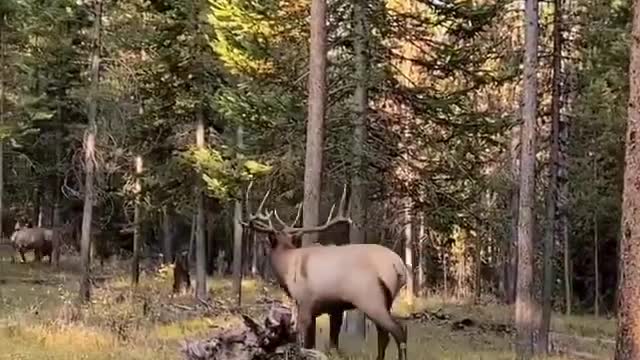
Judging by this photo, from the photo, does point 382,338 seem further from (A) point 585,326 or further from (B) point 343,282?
(A) point 585,326

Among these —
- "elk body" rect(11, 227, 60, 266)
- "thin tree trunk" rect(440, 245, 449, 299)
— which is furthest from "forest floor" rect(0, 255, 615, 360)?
"thin tree trunk" rect(440, 245, 449, 299)

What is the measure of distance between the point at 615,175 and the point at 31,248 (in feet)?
77.0

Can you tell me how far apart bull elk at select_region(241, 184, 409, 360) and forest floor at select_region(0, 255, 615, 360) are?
953 mm

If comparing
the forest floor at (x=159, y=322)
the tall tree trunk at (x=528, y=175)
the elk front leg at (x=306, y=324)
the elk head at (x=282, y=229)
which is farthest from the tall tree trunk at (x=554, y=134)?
the elk front leg at (x=306, y=324)

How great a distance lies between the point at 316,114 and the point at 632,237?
5.52 m

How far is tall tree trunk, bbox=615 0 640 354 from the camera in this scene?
31.6ft

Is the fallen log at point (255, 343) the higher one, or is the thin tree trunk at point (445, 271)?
the fallen log at point (255, 343)

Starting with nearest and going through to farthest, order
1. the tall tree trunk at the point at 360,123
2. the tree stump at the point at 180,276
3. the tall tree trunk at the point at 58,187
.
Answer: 1. the tall tree trunk at the point at 360,123
2. the tree stump at the point at 180,276
3. the tall tree trunk at the point at 58,187

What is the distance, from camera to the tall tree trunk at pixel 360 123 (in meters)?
16.9

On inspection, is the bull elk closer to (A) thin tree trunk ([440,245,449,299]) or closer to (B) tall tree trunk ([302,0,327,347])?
(B) tall tree trunk ([302,0,327,347])

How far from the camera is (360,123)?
56.3 ft

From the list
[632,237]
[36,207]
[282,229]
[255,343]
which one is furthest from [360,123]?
[36,207]

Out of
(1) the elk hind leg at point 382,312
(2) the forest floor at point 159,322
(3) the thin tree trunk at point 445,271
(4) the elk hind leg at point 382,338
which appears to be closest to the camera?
(1) the elk hind leg at point 382,312

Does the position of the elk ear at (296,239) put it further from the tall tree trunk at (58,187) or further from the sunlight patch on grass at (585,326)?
the tall tree trunk at (58,187)
